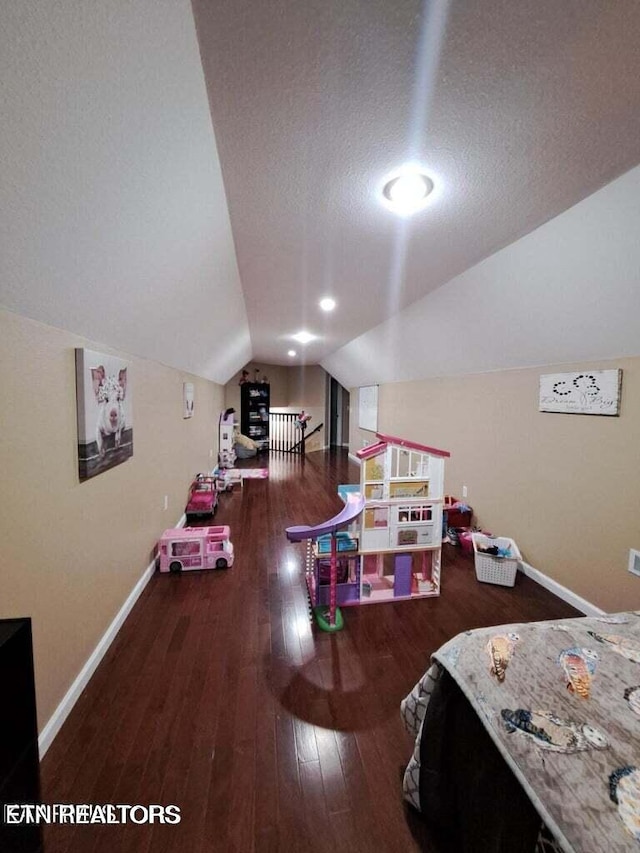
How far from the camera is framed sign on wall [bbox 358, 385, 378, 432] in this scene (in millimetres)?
6238

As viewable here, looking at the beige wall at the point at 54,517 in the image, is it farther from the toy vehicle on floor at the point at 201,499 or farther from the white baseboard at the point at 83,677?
the toy vehicle on floor at the point at 201,499

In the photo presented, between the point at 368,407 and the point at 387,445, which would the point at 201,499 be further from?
the point at 368,407

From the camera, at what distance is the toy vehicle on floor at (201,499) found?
12.5 ft

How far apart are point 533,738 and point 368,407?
19.6 ft

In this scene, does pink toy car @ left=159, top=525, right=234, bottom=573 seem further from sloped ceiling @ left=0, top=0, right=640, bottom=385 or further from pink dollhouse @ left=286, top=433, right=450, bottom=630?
sloped ceiling @ left=0, top=0, right=640, bottom=385

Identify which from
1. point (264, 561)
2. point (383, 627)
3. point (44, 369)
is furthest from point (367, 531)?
point (44, 369)

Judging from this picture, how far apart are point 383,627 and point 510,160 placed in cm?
249

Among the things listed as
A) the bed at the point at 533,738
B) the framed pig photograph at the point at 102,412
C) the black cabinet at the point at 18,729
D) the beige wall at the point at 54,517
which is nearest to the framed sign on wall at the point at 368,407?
the beige wall at the point at 54,517

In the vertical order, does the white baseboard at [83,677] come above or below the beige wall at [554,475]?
below

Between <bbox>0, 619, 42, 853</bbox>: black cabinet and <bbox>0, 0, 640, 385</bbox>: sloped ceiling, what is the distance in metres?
1.05

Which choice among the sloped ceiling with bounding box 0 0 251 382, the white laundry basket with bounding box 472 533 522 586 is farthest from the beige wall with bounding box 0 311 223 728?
the white laundry basket with bounding box 472 533 522 586

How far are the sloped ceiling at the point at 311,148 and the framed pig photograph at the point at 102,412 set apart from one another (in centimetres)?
18

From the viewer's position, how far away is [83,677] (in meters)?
1.58

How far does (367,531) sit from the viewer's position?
2246mm
